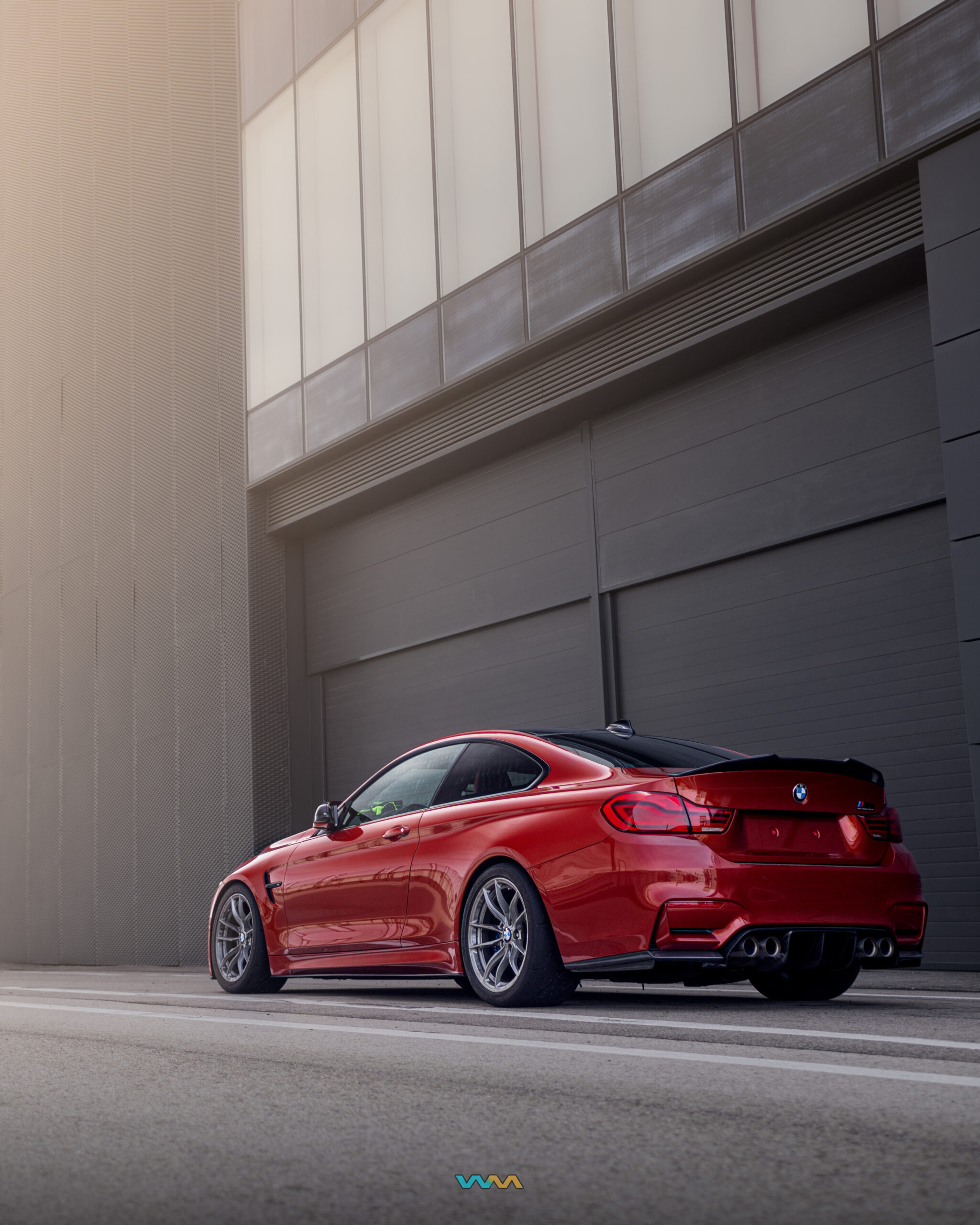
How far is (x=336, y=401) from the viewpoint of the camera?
58.2 ft

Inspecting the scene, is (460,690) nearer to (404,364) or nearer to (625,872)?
(404,364)

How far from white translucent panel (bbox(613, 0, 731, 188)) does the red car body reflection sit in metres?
7.30

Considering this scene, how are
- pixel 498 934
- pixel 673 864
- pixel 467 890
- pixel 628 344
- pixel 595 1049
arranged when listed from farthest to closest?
pixel 628 344 < pixel 467 890 < pixel 498 934 < pixel 673 864 < pixel 595 1049

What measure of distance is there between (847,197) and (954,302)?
1.51 meters

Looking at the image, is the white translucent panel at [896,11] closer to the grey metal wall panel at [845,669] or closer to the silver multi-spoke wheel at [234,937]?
the grey metal wall panel at [845,669]

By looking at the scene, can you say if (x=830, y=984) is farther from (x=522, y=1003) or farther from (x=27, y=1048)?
(x=27, y=1048)

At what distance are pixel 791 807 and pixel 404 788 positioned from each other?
259 centimetres

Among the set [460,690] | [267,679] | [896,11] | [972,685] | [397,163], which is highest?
[397,163]

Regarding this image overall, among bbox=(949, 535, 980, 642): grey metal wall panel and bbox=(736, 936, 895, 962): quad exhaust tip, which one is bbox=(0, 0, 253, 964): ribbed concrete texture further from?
bbox=(736, 936, 895, 962): quad exhaust tip

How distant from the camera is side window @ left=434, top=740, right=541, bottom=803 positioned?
7.57m

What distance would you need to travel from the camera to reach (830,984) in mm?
7496

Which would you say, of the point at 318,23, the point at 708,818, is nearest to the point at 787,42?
the point at 708,818

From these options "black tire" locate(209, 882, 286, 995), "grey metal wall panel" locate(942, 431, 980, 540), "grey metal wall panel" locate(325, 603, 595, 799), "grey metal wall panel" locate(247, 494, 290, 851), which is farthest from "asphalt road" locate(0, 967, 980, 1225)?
"grey metal wall panel" locate(247, 494, 290, 851)

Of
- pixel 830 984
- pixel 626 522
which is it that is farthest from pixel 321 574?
pixel 830 984
